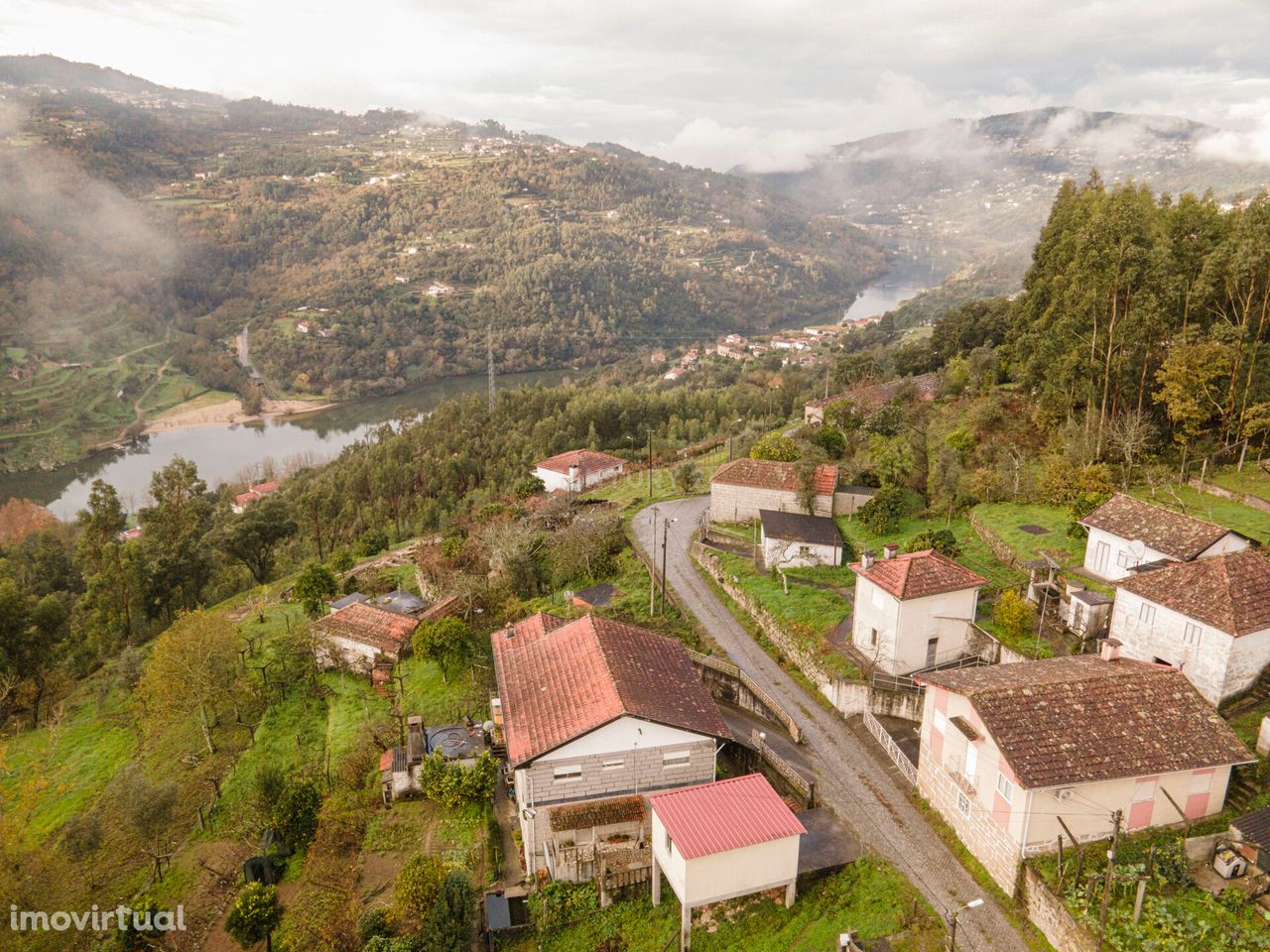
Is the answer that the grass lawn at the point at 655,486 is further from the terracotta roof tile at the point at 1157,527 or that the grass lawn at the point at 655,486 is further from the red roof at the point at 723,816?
the red roof at the point at 723,816

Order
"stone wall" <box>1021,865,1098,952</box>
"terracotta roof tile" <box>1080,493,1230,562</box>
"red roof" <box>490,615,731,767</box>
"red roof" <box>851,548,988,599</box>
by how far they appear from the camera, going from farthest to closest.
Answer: "red roof" <box>851,548,988,599</box> < "terracotta roof tile" <box>1080,493,1230,562</box> < "red roof" <box>490,615,731,767</box> < "stone wall" <box>1021,865,1098,952</box>

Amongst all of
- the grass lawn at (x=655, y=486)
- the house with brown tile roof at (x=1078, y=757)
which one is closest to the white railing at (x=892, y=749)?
the house with brown tile roof at (x=1078, y=757)

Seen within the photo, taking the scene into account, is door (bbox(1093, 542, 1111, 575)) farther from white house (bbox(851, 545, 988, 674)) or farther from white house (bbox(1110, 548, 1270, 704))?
white house (bbox(851, 545, 988, 674))

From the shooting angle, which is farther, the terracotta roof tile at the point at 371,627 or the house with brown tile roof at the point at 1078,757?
the terracotta roof tile at the point at 371,627

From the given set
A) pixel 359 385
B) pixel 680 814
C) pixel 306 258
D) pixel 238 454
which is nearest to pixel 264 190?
pixel 306 258

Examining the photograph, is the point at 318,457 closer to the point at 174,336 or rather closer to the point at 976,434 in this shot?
the point at 174,336

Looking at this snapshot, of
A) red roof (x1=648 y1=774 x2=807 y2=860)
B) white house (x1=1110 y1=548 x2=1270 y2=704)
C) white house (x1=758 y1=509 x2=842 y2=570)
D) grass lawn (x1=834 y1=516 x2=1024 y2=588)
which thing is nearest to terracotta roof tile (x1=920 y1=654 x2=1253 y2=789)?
white house (x1=1110 y1=548 x2=1270 y2=704)
